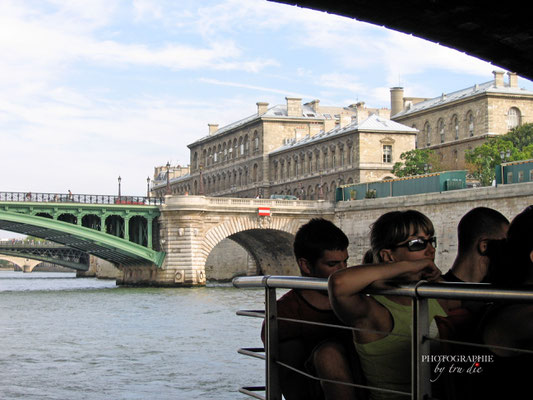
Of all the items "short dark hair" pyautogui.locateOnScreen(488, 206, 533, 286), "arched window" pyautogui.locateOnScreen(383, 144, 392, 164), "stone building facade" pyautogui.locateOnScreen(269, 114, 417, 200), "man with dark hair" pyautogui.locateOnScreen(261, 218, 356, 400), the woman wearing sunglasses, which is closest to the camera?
"short dark hair" pyautogui.locateOnScreen(488, 206, 533, 286)

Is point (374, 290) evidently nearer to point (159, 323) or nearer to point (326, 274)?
point (326, 274)

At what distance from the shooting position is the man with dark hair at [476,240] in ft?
15.4

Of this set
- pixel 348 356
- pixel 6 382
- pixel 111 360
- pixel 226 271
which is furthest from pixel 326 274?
pixel 226 271

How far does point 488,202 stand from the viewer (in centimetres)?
3862

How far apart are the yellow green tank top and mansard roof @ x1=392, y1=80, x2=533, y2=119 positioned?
224ft

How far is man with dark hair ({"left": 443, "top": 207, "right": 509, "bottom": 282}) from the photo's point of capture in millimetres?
4688

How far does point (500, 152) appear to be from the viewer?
5919cm

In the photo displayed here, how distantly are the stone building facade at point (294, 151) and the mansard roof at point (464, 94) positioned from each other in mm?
4090

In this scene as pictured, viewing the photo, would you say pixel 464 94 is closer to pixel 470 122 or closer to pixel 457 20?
pixel 470 122

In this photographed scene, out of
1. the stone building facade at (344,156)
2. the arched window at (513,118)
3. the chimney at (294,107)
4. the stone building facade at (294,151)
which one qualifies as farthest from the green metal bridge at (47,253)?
the arched window at (513,118)

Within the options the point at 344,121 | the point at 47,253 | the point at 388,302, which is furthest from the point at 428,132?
the point at 388,302

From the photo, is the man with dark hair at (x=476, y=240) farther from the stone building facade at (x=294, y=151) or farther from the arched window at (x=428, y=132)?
the arched window at (x=428, y=132)

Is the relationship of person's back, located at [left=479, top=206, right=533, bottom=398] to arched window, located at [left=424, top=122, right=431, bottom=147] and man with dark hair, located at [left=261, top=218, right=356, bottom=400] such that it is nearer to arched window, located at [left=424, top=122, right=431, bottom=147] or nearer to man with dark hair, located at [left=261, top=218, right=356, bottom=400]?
man with dark hair, located at [left=261, top=218, right=356, bottom=400]

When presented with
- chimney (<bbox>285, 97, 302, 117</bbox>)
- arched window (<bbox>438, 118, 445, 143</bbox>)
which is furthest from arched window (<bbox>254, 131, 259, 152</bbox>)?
arched window (<bbox>438, 118, 445, 143</bbox>)
